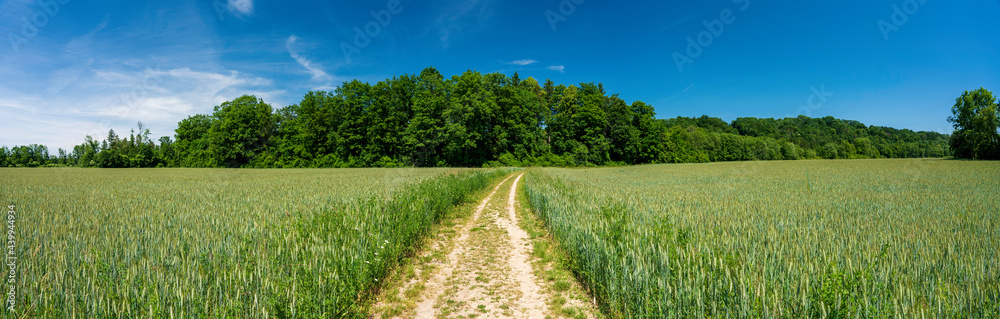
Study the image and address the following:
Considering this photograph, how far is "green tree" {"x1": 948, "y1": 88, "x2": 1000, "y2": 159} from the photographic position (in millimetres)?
42656

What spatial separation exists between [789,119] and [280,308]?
168830mm

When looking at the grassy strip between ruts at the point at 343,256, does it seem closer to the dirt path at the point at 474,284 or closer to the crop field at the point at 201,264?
the crop field at the point at 201,264

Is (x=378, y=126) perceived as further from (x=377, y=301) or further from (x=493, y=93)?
(x=377, y=301)

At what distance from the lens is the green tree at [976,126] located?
42656 mm

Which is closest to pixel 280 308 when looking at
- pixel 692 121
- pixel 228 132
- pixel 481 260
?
pixel 481 260

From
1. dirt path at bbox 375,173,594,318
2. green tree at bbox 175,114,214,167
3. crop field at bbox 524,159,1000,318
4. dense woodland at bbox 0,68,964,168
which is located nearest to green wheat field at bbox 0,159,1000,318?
crop field at bbox 524,159,1000,318

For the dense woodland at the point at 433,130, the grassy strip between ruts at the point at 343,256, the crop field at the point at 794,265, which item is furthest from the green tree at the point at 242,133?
the crop field at the point at 794,265

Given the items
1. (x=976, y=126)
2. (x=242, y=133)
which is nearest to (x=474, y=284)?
(x=242, y=133)

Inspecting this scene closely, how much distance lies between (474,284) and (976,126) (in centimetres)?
7490

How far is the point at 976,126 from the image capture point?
44000 millimetres

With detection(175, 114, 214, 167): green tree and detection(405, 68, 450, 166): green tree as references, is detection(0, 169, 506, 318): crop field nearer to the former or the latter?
detection(405, 68, 450, 166): green tree

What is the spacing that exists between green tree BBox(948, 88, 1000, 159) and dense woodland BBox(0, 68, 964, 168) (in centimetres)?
3541

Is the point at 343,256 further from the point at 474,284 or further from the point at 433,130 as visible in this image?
the point at 433,130

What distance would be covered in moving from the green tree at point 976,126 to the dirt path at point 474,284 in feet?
235
